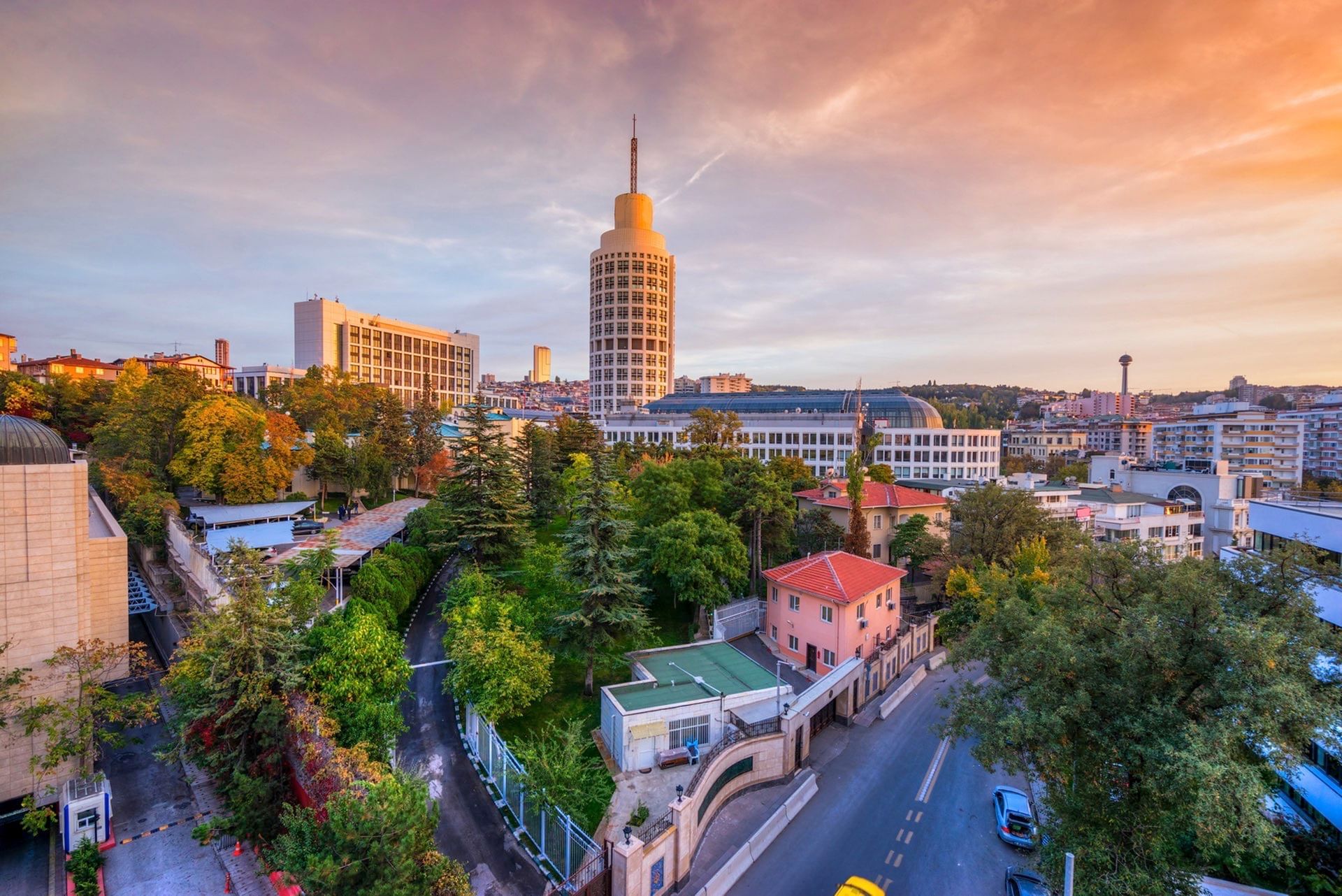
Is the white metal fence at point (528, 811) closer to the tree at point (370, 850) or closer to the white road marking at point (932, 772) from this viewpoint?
the tree at point (370, 850)

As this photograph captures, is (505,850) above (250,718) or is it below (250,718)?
below

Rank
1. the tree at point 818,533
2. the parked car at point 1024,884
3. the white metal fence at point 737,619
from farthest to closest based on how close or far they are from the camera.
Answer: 1. the tree at point 818,533
2. the white metal fence at point 737,619
3. the parked car at point 1024,884

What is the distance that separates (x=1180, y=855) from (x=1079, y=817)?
2.45 meters

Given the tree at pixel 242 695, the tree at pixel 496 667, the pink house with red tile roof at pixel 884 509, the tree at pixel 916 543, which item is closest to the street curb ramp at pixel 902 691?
the tree at pixel 916 543

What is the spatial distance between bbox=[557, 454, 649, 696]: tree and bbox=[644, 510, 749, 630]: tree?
172 inches

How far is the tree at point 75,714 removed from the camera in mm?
19969

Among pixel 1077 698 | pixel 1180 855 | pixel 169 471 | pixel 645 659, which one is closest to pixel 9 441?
pixel 169 471

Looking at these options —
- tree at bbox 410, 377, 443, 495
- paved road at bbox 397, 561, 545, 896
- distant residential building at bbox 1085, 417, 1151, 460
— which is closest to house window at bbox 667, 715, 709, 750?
paved road at bbox 397, 561, 545, 896

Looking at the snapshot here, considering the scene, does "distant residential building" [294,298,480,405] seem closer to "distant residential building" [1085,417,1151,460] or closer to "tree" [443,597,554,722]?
"tree" [443,597,554,722]

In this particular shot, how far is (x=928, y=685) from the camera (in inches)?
1214

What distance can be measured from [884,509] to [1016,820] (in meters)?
26.6

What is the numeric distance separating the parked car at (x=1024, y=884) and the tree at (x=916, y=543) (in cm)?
2419

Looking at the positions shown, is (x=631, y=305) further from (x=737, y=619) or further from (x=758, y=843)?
(x=758, y=843)

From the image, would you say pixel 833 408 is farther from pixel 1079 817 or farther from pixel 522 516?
pixel 1079 817
